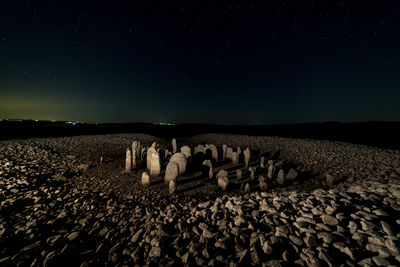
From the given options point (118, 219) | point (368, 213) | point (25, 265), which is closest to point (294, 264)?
point (368, 213)

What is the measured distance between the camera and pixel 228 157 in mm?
8766

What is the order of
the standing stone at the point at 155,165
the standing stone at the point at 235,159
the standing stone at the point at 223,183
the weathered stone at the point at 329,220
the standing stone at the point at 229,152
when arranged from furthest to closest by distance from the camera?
the standing stone at the point at 229,152 < the standing stone at the point at 235,159 < the standing stone at the point at 155,165 < the standing stone at the point at 223,183 < the weathered stone at the point at 329,220

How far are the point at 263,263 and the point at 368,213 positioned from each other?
244 centimetres

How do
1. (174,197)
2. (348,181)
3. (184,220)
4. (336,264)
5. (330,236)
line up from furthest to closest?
(348,181) → (174,197) → (184,220) → (330,236) → (336,264)

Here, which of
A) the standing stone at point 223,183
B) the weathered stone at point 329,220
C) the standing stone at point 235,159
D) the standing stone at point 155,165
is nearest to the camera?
the weathered stone at point 329,220

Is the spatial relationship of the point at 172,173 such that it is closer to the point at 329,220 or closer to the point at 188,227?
the point at 188,227

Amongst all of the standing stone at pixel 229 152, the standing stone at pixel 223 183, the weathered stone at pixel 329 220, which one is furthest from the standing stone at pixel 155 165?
the weathered stone at pixel 329 220

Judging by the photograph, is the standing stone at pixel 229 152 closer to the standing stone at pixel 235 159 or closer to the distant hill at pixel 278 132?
the standing stone at pixel 235 159

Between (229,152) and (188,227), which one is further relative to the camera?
(229,152)

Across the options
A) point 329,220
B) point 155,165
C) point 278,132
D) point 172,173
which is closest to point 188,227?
point 329,220

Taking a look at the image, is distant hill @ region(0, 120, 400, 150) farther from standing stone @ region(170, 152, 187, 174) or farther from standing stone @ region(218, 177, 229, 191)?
standing stone @ region(170, 152, 187, 174)

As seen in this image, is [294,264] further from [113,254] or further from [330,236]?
[113,254]

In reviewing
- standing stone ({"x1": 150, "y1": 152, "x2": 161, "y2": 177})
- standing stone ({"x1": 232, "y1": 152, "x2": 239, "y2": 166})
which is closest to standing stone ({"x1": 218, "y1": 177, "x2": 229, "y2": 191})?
standing stone ({"x1": 150, "y1": 152, "x2": 161, "y2": 177})

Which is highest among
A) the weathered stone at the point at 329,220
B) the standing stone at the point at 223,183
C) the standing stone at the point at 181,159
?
the standing stone at the point at 181,159
